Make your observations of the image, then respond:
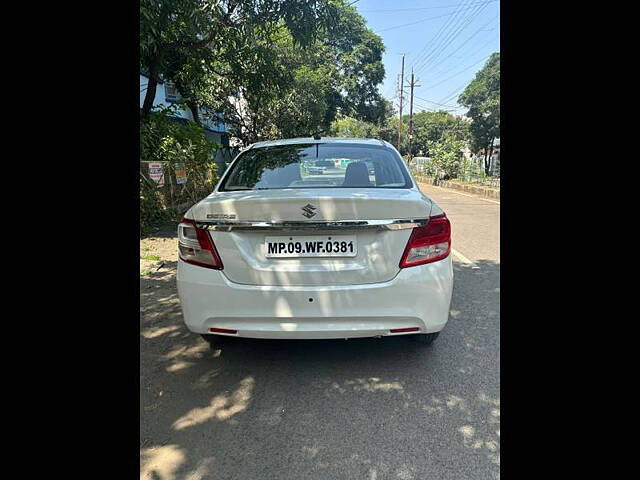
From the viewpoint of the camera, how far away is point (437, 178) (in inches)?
1033

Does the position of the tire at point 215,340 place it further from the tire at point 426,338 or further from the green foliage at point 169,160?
the green foliage at point 169,160

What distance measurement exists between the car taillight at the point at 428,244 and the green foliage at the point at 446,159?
78.1ft

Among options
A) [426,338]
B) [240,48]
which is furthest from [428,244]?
[240,48]

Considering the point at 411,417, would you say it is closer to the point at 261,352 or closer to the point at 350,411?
the point at 350,411

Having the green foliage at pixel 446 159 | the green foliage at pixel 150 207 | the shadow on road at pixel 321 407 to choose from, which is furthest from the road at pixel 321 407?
the green foliage at pixel 446 159

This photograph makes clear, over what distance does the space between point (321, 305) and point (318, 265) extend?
0.76 feet

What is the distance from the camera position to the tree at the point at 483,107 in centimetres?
2909

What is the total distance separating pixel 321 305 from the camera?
2.48m

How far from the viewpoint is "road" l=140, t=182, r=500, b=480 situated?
79.4 inches

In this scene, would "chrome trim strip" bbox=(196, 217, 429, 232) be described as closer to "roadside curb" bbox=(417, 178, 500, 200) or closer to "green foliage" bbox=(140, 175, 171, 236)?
"green foliage" bbox=(140, 175, 171, 236)

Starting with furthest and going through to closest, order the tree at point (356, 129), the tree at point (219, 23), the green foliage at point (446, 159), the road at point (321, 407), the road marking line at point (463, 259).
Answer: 1. the tree at point (356, 129)
2. the green foliage at point (446, 159)
3. the road marking line at point (463, 259)
4. the tree at point (219, 23)
5. the road at point (321, 407)

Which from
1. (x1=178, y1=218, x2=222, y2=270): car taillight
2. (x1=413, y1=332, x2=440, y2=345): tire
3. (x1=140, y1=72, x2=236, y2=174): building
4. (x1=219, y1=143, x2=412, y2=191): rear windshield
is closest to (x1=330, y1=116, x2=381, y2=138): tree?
(x1=140, y1=72, x2=236, y2=174): building
